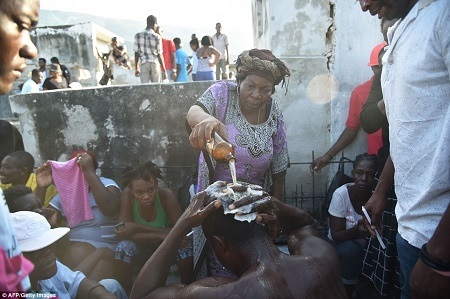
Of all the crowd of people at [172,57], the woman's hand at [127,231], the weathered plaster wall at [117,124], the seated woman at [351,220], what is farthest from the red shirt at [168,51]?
the seated woman at [351,220]

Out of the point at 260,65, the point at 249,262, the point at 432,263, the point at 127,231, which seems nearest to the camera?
the point at 432,263

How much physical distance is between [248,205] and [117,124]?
10.4 feet

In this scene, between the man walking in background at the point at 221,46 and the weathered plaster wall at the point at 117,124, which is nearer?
the weathered plaster wall at the point at 117,124

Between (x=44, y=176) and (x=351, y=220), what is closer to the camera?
(x=351, y=220)

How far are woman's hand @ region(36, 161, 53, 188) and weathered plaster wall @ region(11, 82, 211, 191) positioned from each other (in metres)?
0.79

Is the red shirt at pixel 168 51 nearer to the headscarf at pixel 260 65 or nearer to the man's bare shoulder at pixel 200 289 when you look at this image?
the headscarf at pixel 260 65

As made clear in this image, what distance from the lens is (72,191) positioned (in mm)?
3725

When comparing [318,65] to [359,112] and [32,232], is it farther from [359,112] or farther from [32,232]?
[32,232]

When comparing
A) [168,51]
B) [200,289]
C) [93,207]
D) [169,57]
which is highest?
[168,51]

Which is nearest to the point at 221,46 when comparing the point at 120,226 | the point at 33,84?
the point at 33,84

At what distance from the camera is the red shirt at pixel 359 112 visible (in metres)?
3.77

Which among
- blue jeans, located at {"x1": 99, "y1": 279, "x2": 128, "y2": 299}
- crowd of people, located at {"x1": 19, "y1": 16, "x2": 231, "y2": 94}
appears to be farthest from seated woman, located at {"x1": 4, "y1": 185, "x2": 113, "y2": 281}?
crowd of people, located at {"x1": 19, "y1": 16, "x2": 231, "y2": 94}

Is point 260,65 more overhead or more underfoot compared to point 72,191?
more overhead

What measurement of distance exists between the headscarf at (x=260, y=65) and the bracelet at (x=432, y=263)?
1588mm
